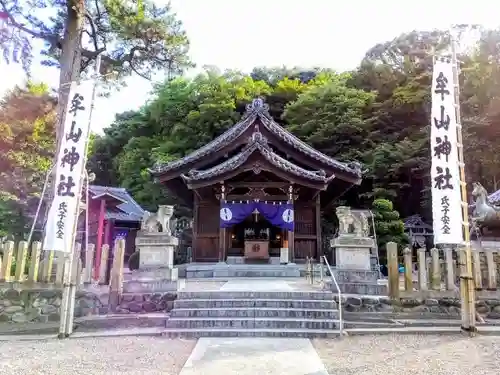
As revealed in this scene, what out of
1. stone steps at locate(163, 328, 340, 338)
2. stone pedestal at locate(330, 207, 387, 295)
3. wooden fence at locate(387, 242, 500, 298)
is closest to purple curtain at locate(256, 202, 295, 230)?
stone pedestal at locate(330, 207, 387, 295)

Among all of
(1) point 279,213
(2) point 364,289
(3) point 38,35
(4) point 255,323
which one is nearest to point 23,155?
(3) point 38,35

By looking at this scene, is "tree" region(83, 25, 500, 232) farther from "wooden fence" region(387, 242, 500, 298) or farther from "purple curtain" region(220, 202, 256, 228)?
"wooden fence" region(387, 242, 500, 298)

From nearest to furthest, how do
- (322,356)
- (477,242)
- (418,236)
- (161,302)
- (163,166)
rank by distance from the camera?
(322,356)
(161,302)
(477,242)
(163,166)
(418,236)

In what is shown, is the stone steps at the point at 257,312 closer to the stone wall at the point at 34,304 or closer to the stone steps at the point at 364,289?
the stone steps at the point at 364,289

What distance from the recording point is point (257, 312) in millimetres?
7789

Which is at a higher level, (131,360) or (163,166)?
(163,166)

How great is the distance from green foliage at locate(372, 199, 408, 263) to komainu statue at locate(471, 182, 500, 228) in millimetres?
6599

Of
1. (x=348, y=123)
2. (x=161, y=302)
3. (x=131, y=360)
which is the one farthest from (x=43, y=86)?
(x=131, y=360)

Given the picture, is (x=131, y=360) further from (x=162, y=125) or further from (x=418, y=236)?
(x=162, y=125)

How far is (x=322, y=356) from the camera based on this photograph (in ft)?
19.1

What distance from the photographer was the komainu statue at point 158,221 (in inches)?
364

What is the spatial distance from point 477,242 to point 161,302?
10745 mm

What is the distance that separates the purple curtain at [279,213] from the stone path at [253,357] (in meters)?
8.94

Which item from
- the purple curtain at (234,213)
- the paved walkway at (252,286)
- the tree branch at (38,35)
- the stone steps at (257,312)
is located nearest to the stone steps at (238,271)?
the purple curtain at (234,213)
